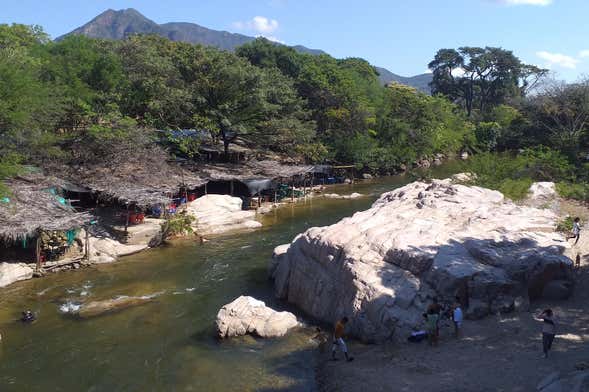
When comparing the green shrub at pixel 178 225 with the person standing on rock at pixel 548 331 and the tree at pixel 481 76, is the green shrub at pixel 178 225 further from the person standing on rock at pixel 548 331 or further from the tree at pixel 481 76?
the tree at pixel 481 76

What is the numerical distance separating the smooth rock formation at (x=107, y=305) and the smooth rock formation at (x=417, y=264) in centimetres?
582

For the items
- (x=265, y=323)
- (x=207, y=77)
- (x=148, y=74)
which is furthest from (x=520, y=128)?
(x=265, y=323)

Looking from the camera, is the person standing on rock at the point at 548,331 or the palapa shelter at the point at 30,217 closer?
the person standing on rock at the point at 548,331

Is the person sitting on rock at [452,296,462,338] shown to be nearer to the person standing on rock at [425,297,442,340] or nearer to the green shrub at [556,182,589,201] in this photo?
the person standing on rock at [425,297,442,340]

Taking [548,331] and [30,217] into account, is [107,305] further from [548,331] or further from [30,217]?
[548,331]

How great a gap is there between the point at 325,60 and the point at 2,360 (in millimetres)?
59020

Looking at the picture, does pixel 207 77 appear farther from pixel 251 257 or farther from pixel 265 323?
pixel 265 323

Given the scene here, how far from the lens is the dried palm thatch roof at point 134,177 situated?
28.4m

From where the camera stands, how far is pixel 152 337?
1712cm

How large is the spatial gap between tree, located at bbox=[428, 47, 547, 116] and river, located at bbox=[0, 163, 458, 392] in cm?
8430

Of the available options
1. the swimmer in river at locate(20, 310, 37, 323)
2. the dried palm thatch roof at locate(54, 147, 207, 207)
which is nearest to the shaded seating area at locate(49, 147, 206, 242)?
the dried palm thatch roof at locate(54, 147, 207, 207)

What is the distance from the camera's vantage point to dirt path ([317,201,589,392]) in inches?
483

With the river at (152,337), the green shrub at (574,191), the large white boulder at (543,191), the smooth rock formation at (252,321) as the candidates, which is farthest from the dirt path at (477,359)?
the green shrub at (574,191)

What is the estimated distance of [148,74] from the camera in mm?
39719
